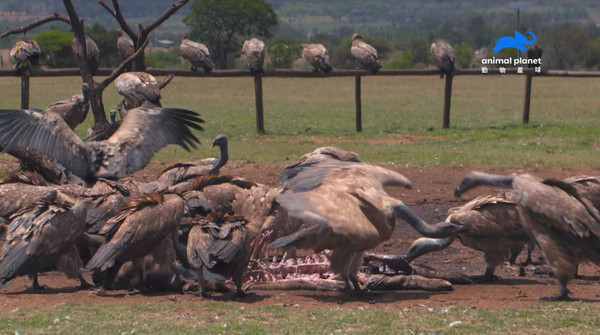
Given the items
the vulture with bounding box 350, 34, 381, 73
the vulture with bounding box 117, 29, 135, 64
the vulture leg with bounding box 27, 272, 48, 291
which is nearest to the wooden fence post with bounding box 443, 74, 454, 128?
the vulture with bounding box 350, 34, 381, 73

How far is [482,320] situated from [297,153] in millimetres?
9473

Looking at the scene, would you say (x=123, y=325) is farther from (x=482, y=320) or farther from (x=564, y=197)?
(x=564, y=197)

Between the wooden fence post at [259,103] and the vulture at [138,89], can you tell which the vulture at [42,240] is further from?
the wooden fence post at [259,103]

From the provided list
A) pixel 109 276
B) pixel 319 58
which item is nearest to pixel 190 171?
pixel 109 276

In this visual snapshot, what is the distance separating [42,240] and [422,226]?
9.66 ft

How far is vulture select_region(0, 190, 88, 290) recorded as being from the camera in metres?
7.00

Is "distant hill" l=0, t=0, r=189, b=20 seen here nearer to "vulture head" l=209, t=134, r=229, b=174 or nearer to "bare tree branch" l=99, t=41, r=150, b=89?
"bare tree branch" l=99, t=41, r=150, b=89

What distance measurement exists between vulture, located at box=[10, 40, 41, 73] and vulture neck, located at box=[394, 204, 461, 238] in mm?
11978

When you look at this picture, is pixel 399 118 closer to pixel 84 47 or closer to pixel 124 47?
pixel 124 47

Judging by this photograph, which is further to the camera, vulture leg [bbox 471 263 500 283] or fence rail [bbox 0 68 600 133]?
fence rail [bbox 0 68 600 133]

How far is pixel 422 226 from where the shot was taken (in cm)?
702

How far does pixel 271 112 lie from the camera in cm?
2761

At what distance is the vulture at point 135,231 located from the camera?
7.11m

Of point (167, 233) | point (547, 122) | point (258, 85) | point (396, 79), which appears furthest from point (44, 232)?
point (396, 79)
